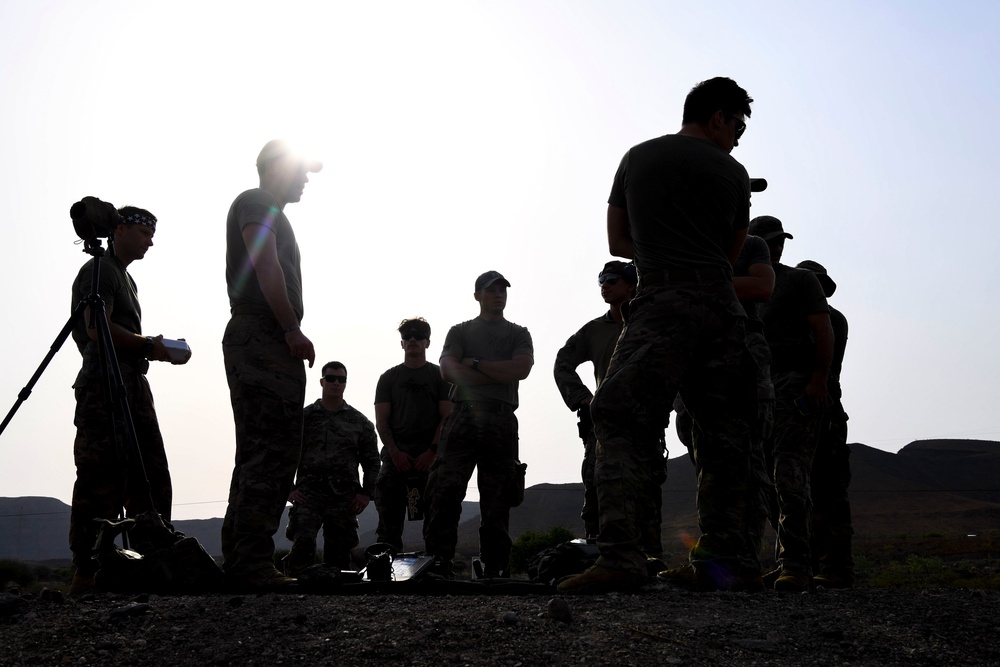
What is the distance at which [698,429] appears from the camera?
4.03 meters

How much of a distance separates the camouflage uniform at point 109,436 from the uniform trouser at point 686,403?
234cm

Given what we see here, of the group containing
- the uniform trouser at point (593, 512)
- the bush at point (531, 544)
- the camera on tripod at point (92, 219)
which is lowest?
the bush at point (531, 544)

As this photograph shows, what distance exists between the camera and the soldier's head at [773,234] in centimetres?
596

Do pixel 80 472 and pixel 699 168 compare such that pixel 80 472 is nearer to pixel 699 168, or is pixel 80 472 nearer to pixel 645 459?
pixel 645 459

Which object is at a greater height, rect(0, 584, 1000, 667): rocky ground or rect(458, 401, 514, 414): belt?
rect(458, 401, 514, 414): belt

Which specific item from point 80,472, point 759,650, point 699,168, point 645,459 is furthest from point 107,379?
point 759,650

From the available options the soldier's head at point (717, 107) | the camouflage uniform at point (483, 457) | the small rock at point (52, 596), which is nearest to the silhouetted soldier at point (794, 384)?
the soldier's head at point (717, 107)

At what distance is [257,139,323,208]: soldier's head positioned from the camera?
481cm

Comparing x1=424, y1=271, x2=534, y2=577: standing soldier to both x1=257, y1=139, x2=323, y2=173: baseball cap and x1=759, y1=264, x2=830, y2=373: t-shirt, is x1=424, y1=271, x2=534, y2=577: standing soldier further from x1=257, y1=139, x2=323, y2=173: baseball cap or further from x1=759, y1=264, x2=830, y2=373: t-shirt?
x1=257, y1=139, x2=323, y2=173: baseball cap

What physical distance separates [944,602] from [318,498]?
18.0 ft

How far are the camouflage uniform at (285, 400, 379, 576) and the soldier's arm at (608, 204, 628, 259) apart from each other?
15.0 ft

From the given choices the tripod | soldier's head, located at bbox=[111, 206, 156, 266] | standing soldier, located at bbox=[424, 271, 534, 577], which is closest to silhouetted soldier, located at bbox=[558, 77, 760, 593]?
the tripod

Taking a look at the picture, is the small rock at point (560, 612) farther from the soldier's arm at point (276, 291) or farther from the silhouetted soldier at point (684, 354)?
the soldier's arm at point (276, 291)

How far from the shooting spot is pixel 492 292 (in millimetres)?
6977
